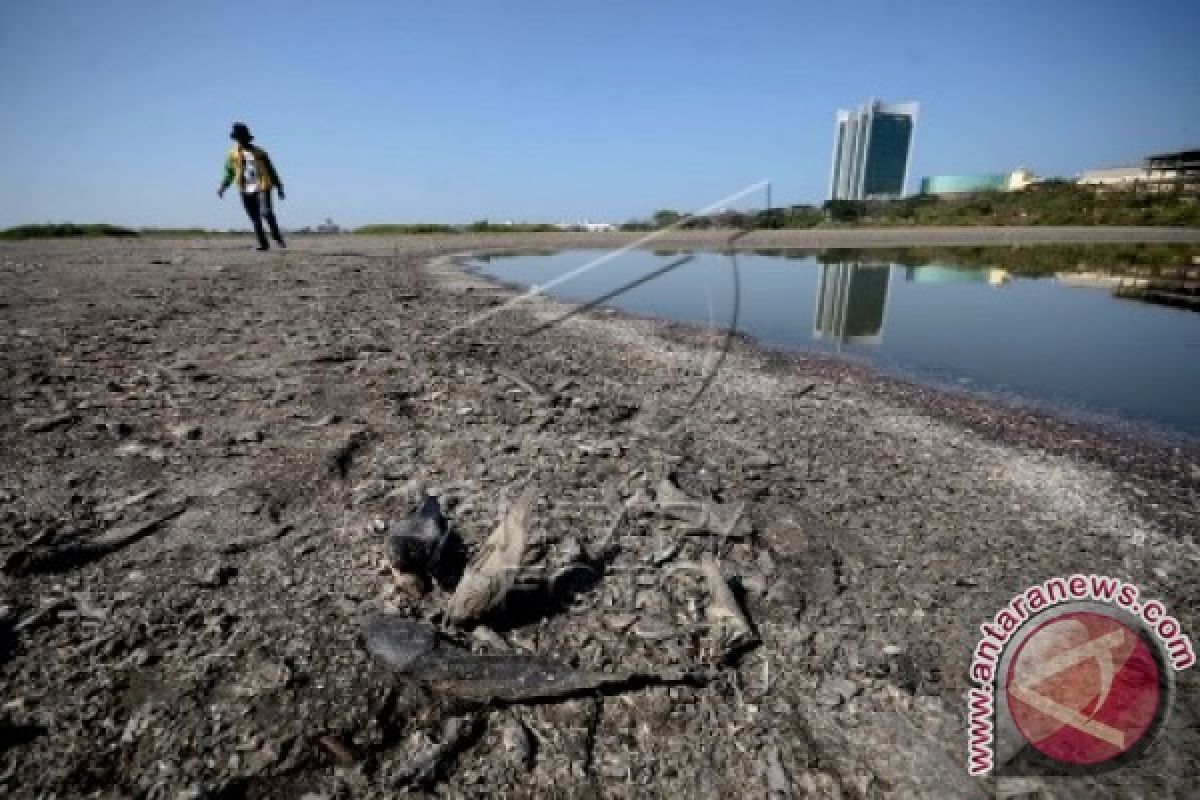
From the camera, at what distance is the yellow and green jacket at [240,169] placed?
51.6 feet

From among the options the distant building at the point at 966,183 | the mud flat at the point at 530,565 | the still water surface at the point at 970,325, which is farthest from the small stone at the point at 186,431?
the distant building at the point at 966,183

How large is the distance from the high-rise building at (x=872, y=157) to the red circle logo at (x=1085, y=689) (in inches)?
2407

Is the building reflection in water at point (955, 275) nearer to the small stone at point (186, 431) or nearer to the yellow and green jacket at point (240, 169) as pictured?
the yellow and green jacket at point (240, 169)

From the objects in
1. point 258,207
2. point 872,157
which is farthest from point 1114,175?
point 258,207

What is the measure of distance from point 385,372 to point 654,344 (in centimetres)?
540

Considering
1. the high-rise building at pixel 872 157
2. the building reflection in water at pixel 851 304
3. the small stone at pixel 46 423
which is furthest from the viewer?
the high-rise building at pixel 872 157

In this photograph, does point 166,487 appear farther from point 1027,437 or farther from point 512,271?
point 512,271

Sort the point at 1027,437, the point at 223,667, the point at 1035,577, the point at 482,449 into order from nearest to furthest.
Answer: the point at 223,667 → the point at 1035,577 → the point at 482,449 → the point at 1027,437

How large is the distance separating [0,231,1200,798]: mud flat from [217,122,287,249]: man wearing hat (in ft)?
31.4

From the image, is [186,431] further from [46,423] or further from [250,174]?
[250,174]

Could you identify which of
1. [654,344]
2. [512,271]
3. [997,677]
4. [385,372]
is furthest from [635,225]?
[997,677]

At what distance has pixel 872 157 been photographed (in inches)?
4016

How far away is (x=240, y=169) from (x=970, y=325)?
19756mm

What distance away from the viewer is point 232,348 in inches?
315
